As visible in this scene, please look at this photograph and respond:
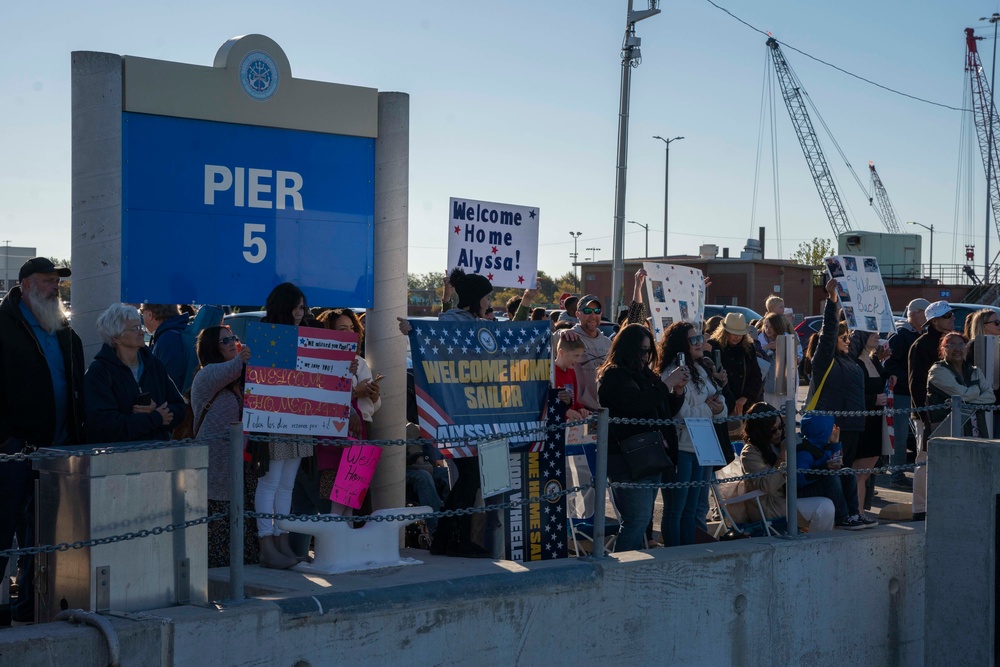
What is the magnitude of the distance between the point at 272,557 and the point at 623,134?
16278 mm

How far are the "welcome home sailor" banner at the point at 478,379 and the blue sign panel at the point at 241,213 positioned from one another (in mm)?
893

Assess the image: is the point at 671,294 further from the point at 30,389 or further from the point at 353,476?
the point at 30,389

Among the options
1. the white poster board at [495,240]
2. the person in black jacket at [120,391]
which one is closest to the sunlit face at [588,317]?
the white poster board at [495,240]

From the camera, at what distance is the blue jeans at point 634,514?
287 inches

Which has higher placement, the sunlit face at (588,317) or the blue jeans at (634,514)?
the sunlit face at (588,317)

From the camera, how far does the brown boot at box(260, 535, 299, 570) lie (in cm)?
644

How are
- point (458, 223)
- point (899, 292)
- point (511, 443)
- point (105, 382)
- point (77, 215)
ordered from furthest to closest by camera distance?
point (899, 292)
point (458, 223)
point (511, 443)
point (77, 215)
point (105, 382)

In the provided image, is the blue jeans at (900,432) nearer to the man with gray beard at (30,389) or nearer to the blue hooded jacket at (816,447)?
the blue hooded jacket at (816,447)

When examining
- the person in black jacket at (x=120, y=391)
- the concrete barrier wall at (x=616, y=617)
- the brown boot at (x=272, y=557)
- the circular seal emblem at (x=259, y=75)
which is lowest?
the concrete barrier wall at (x=616, y=617)

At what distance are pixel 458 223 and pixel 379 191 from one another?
59.2 inches

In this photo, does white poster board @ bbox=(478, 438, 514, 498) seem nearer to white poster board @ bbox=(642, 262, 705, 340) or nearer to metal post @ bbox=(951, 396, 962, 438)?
metal post @ bbox=(951, 396, 962, 438)

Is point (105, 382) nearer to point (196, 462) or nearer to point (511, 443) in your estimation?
point (196, 462)

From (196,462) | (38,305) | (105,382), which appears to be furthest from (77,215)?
(196,462)

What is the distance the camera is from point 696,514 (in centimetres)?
794
